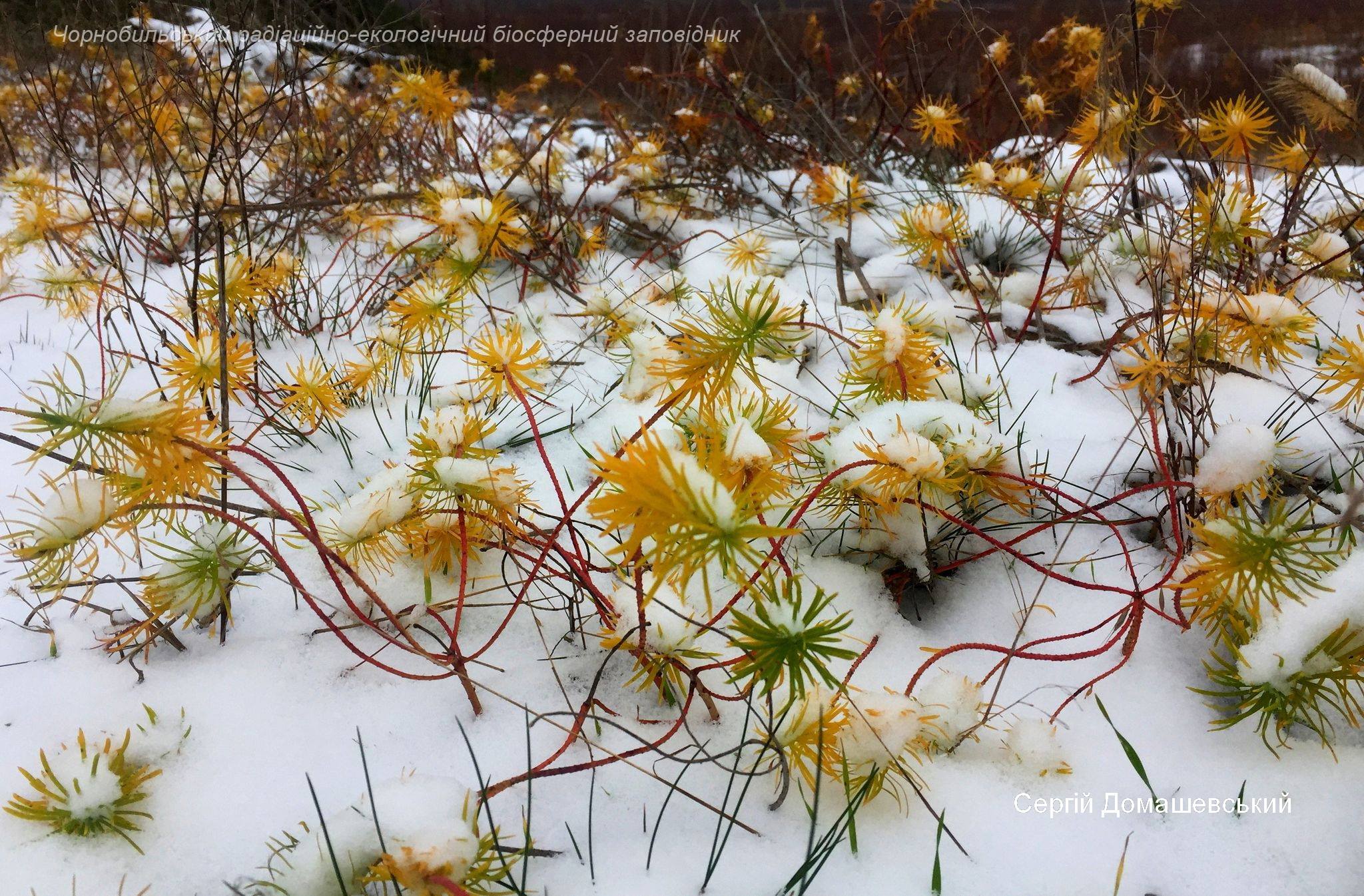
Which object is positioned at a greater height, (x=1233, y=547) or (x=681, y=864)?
(x=1233, y=547)

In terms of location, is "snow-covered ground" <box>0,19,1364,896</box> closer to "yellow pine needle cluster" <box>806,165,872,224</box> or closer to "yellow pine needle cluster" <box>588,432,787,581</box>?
"yellow pine needle cluster" <box>588,432,787,581</box>

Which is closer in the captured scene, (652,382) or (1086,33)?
(652,382)

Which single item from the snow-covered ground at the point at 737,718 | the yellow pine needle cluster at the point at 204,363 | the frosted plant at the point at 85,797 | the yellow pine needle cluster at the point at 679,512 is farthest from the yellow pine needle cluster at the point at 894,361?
the frosted plant at the point at 85,797

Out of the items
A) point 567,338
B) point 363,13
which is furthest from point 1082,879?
point 363,13

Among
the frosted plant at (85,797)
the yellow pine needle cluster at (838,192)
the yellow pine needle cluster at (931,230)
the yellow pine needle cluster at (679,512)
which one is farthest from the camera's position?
the yellow pine needle cluster at (838,192)

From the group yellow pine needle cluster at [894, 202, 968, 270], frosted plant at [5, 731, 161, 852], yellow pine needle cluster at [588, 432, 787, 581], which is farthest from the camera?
yellow pine needle cluster at [894, 202, 968, 270]

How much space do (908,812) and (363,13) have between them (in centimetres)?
205

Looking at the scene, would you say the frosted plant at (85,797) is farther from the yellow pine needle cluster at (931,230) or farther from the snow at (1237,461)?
the yellow pine needle cluster at (931,230)

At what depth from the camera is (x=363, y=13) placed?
183 centimetres

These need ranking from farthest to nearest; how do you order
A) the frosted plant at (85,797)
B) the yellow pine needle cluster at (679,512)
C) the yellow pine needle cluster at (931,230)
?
the yellow pine needle cluster at (931,230)
the frosted plant at (85,797)
the yellow pine needle cluster at (679,512)

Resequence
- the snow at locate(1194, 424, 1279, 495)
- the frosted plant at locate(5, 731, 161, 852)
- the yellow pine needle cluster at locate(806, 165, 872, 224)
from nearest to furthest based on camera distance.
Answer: the frosted plant at locate(5, 731, 161, 852) < the snow at locate(1194, 424, 1279, 495) < the yellow pine needle cluster at locate(806, 165, 872, 224)

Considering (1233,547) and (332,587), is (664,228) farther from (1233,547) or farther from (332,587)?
(1233,547)

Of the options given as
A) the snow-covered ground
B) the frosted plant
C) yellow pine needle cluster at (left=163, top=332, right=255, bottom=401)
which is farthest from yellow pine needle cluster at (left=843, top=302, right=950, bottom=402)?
the frosted plant

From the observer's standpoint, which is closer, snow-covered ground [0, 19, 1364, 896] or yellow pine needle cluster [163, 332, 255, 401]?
snow-covered ground [0, 19, 1364, 896]
